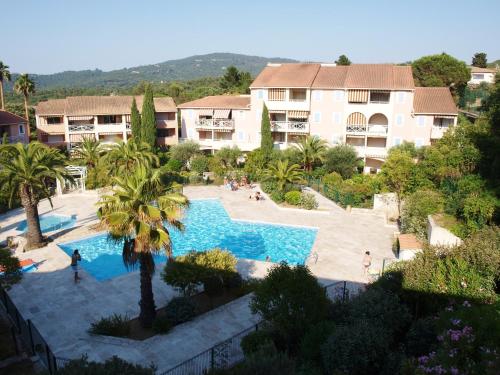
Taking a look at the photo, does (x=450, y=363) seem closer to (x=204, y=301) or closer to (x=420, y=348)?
(x=420, y=348)

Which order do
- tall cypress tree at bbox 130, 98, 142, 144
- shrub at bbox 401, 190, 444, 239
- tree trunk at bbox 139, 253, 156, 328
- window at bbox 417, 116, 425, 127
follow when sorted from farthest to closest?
tall cypress tree at bbox 130, 98, 142, 144, window at bbox 417, 116, 425, 127, shrub at bbox 401, 190, 444, 239, tree trunk at bbox 139, 253, 156, 328

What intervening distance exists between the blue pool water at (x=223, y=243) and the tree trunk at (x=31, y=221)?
1.56 metres

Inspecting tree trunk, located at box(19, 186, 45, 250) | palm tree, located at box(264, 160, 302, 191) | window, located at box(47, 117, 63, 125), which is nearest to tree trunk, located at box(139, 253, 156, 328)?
tree trunk, located at box(19, 186, 45, 250)

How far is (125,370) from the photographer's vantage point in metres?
8.16

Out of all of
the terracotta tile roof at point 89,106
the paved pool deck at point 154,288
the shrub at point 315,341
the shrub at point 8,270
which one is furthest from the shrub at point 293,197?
the terracotta tile roof at point 89,106

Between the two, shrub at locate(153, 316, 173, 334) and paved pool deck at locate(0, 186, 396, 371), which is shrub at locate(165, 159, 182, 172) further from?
shrub at locate(153, 316, 173, 334)

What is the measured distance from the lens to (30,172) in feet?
75.0

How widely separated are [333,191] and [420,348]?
76.4 feet

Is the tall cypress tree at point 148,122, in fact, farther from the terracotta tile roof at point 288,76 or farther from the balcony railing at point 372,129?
the balcony railing at point 372,129

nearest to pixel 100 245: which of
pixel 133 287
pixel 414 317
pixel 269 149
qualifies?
pixel 133 287

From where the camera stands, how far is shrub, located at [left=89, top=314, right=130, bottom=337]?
1523cm

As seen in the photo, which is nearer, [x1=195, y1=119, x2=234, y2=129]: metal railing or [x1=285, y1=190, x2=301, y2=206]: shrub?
[x1=285, y1=190, x2=301, y2=206]: shrub

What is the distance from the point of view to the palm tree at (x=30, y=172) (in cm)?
2272

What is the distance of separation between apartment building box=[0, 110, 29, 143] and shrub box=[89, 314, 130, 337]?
38067 mm
